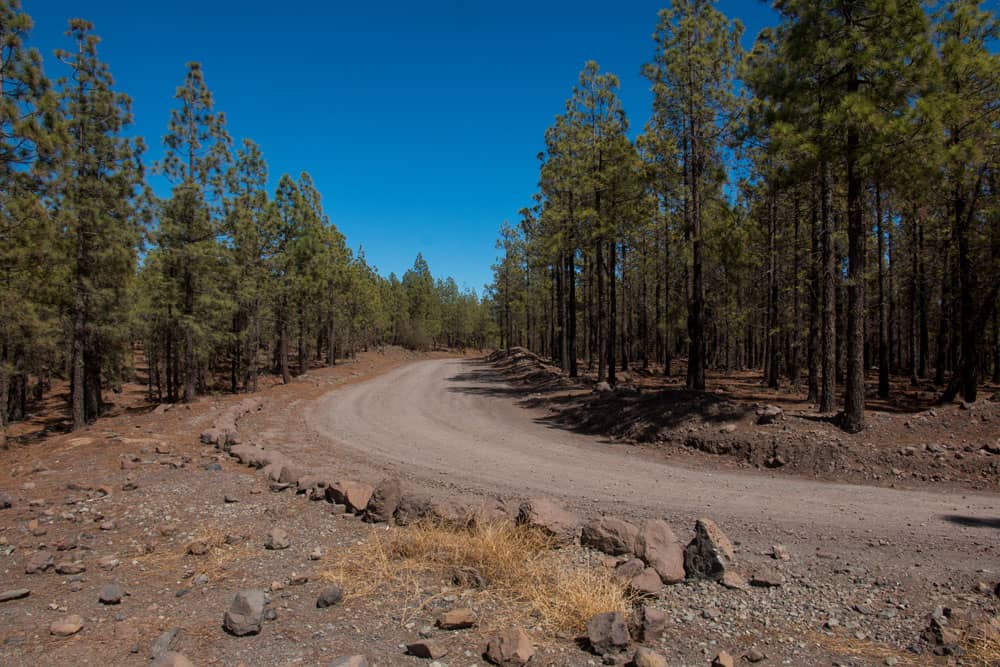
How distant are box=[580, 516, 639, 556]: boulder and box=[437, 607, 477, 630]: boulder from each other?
2.06m

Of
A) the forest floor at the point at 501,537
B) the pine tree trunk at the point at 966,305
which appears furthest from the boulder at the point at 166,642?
the pine tree trunk at the point at 966,305

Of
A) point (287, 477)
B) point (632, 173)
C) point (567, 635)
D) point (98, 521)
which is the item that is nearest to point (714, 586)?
point (567, 635)

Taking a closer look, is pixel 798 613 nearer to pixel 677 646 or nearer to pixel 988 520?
pixel 677 646

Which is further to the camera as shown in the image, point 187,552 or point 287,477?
point 287,477

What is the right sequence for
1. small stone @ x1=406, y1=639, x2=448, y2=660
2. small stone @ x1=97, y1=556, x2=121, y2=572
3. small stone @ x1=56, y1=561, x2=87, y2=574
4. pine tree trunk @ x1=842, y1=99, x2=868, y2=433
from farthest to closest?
pine tree trunk @ x1=842, y1=99, x2=868, y2=433 < small stone @ x1=97, y1=556, x2=121, y2=572 < small stone @ x1=56, y1=561, x2=87, y2=574 < small stone @ x1=406, y1=639, x2=448, y2=660

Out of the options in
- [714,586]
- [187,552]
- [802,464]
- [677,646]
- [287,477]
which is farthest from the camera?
[802,464]

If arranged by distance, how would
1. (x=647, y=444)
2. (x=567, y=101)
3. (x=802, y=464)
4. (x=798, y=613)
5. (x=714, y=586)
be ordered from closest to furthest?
1. (x=798, y=613)
2. (x=714, y=586)
3. (x=802, y=464)
4. (x=647, y=444)
5. (x=567, y=101)

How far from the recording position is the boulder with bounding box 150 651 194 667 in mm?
3774

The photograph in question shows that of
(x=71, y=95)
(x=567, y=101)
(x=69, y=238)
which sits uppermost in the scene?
(x=567, y=101)

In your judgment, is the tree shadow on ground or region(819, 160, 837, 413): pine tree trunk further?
region(819, 160, 837, 413): pine tree trunk

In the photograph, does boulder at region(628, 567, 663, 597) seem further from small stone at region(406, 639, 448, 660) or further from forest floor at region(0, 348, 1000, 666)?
small stone at region(406, 639, 448, 660)

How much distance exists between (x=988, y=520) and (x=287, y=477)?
35.8ft

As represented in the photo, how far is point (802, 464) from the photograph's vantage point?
9.99 m

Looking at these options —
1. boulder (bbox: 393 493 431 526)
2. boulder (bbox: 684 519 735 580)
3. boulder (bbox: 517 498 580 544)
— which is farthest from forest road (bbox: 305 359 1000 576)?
boulder (bbox: 393 493 431 526)
